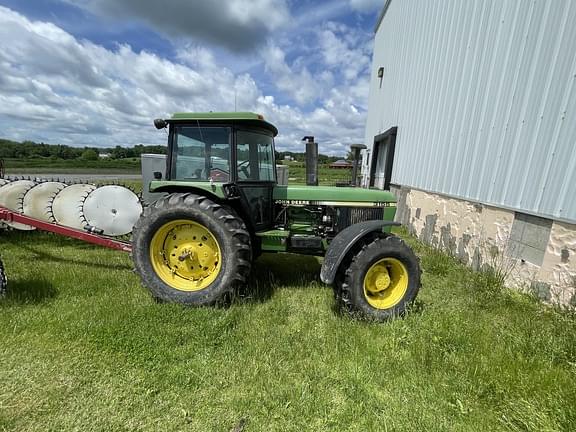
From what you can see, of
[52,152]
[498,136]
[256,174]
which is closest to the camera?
[256,174]

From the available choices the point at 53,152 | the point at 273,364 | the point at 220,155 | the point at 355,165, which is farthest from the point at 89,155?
the point at 273,364

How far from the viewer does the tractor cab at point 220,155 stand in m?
3.25

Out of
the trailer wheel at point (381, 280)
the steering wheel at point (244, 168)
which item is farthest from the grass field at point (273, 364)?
the steering wheel at point (244, 168)

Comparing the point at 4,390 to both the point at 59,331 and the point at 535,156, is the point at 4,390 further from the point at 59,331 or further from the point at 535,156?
the point at 535,156

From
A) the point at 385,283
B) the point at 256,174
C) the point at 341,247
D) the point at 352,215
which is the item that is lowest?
the point at 385,283

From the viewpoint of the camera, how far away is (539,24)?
145 inches

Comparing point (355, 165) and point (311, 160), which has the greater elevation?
point (311, 160)

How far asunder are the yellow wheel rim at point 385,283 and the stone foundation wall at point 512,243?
177 cm

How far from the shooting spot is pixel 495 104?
437cm

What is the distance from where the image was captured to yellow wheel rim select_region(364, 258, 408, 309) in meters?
3.07

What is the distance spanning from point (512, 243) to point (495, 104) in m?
1.98

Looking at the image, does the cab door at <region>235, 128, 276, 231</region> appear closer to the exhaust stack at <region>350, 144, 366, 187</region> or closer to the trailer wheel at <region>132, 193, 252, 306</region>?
the trailer wheel at <region>132, 193, 252, 306</region>

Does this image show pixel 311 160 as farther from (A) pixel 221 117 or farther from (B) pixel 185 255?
(B) pixel 185 255

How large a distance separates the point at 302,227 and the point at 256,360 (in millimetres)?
1757
